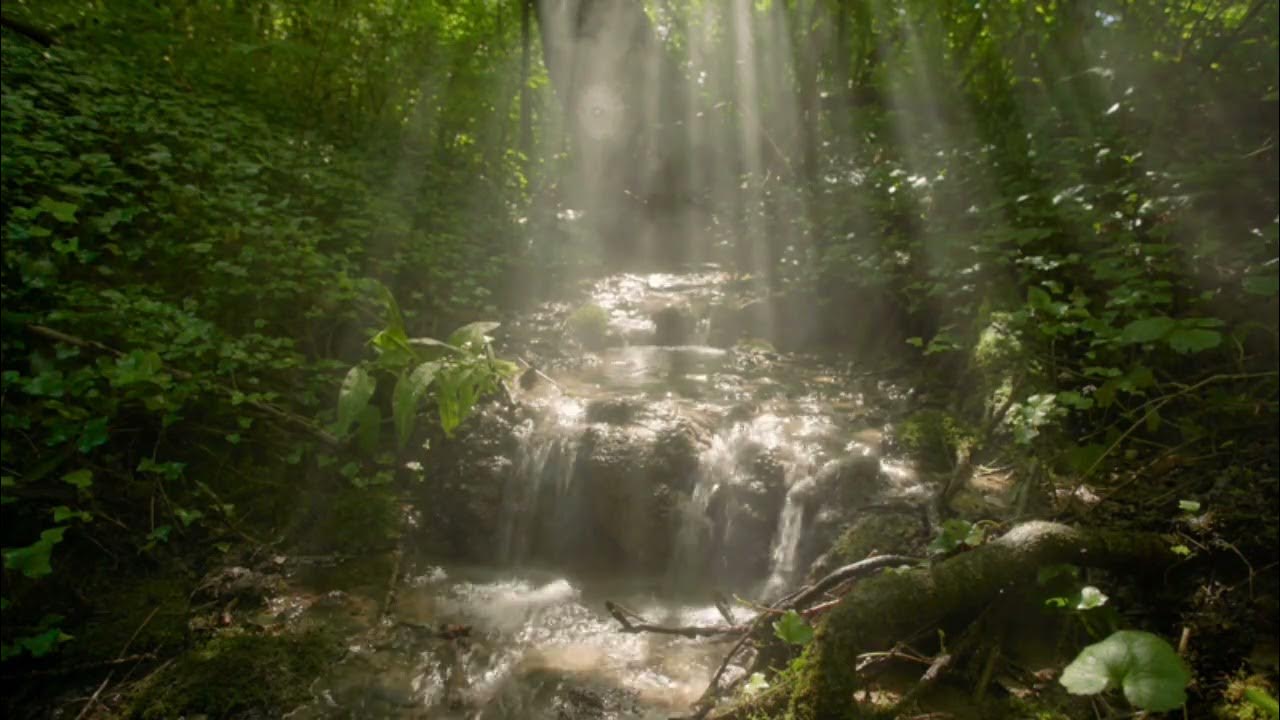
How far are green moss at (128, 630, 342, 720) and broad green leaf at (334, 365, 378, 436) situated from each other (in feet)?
4.01

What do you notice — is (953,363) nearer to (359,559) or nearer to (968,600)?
(968,600)

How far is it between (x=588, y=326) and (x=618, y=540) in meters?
3.40

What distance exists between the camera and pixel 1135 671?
161 centimetres

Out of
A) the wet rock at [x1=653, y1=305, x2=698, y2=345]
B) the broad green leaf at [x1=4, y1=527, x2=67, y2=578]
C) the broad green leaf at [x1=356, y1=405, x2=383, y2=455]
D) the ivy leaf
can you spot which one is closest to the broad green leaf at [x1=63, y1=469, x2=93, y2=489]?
the broad green leaf at [x1=4, y1=527, x2=67, y2=578]

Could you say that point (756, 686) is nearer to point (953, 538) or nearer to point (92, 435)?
point (953, 538)

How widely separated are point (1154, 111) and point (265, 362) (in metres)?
6.73

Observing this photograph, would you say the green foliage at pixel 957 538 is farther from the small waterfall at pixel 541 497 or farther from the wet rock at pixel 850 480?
the small waterfall at pixel 541 497

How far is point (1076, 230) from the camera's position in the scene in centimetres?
429

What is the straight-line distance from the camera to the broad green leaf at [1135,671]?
1540 millimetres

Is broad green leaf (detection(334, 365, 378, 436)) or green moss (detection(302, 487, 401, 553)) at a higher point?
broad green leaf (detection(334, 365, 378, 436))

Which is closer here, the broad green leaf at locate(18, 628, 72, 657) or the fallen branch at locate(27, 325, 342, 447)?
the broad green leaf at locate(18, 628, 72, 657)

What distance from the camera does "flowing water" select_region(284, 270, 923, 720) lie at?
3.07 m

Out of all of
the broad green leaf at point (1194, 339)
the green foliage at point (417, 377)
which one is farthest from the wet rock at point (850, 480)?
the green foliage at point (417, 377)

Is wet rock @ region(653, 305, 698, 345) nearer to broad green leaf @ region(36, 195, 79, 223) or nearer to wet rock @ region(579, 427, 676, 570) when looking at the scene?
wet rock @ region(579, 427, 676, 570)
